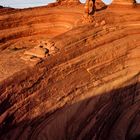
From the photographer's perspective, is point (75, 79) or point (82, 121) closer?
point (75, 79)

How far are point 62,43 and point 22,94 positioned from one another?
265 cm

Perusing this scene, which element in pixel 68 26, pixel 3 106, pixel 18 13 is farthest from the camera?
pixel 18 13

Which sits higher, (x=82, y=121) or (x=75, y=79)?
(x=75, y=79)

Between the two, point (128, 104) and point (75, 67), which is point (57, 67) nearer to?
point (75, 67)

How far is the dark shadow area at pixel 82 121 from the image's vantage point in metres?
9.34

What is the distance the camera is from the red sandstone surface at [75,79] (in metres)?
9.43

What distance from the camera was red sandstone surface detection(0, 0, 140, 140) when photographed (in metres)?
9.43

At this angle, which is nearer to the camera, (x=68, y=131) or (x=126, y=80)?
(x=68, y=131)

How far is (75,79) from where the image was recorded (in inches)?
426

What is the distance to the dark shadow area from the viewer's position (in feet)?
30.7

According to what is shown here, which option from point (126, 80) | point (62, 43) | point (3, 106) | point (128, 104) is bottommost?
point (128, 104)

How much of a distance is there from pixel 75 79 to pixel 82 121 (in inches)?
55.8

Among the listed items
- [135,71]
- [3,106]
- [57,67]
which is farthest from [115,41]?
[3,106]

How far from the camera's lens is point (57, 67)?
10328mm
